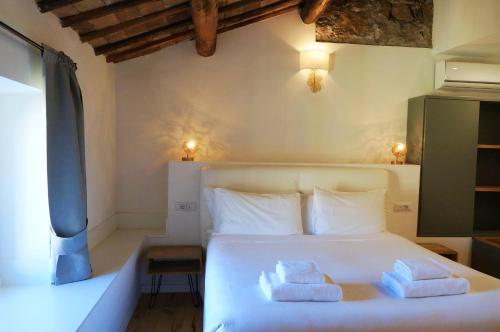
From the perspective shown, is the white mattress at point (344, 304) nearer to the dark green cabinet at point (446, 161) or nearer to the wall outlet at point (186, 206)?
the wall outlet at point (186, 206)

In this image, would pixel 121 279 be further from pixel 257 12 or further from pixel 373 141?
pixel 373 141

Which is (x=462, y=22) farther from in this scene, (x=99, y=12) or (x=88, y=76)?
(x=88, y=76)

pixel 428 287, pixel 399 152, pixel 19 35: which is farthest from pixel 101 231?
pixel 399 152

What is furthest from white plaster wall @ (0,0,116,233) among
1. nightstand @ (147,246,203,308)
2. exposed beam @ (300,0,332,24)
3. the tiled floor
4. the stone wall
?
the stone wall

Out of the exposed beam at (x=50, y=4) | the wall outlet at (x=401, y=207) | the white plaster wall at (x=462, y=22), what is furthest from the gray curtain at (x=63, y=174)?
the white plaster wall at (x=462, y=22)

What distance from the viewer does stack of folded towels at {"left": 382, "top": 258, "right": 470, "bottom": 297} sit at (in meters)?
1.71

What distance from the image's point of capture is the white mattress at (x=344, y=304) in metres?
1.48

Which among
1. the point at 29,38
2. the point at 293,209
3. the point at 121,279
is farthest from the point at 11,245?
the point at 293,209

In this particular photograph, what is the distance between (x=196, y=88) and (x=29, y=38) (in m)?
1.64

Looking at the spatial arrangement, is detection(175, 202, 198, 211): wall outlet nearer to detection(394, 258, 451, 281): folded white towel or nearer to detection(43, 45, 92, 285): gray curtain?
detection(43, 45, 92, 285): gray curtain

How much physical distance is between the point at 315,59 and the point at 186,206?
1804 mm

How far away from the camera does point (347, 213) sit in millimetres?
2881

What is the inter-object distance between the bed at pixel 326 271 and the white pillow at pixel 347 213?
8 centimetres

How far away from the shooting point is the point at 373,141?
3543mm
